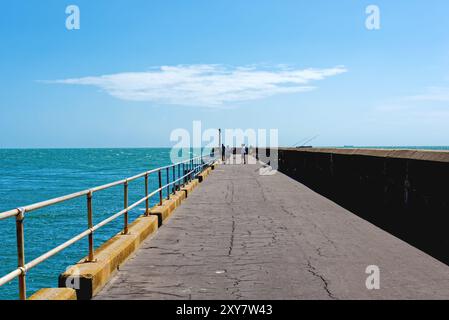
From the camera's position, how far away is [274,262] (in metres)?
7.72

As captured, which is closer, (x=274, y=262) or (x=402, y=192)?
(x=274, y=262)

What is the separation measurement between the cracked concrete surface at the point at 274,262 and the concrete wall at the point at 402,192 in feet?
0.96

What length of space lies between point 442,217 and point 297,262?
2312mm

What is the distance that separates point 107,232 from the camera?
990 inches

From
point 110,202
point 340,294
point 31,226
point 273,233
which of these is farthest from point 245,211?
point 110,202

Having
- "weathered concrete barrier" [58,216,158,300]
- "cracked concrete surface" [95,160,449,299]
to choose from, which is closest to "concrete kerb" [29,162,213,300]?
"weathered concrete barrier" [58,216,158,300]

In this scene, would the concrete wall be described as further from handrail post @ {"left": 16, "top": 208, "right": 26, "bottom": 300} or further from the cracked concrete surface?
handrail post @ {"left": 16, "top": 208, "right": 26, "bottom": 300}

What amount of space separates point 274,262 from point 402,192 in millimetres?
3380

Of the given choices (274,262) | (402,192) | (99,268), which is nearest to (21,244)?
(99,268)

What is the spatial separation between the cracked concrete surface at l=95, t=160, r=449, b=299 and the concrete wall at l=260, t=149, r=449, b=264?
11.5 inches

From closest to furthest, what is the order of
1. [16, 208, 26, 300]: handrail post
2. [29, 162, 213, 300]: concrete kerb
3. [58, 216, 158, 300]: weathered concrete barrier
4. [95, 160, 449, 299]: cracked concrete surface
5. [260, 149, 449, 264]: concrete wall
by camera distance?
[16, 208, 26, 300]: handrail post
[29, 162, 213, 300]: concrete kerb
[58, 216, 158, 300]: weathered concrete barrier
[95, 160, 449, 299]: cracked concrete surface
[260, 149, 449, 264]: concrete wall

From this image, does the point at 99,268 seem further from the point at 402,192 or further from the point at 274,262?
the point at 402,192

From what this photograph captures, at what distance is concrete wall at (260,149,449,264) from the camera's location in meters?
8.03

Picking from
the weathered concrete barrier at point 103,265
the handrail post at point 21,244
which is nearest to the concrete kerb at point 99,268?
the weathered concrete barrier at point 103,265
